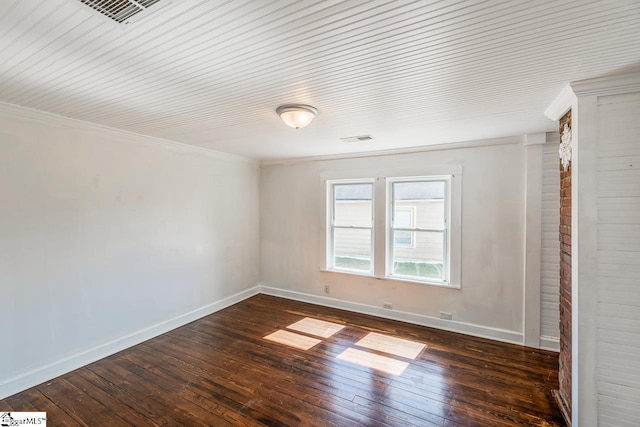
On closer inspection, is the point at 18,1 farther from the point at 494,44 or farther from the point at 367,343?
the point at 367,343

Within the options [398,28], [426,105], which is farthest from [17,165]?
[426,105]

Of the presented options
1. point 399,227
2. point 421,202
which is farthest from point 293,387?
point 421,202

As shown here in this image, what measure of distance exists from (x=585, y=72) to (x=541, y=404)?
8.37ft

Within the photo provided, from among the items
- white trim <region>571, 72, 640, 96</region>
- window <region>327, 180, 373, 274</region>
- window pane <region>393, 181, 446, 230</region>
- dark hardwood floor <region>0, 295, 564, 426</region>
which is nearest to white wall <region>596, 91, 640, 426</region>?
white trim <region>571, 72, 640, 96</region>

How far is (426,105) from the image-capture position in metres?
2.45

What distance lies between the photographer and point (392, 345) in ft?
11.2

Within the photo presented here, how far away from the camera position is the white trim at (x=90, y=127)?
2.52 meters

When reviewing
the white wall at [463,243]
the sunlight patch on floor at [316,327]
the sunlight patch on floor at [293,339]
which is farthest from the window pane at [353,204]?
the sunlight patch on floor at [293,339]

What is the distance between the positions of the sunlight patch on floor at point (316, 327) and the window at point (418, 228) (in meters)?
1.15

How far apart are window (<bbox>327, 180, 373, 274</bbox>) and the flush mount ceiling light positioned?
86.1 inches

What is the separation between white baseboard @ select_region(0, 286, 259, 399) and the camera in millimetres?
2525

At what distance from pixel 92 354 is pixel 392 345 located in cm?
328

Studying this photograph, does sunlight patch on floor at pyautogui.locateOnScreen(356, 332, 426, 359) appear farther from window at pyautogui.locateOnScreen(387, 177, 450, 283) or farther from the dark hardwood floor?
window at pyautogui.locateOnScreen(387, 177, 450, 283)

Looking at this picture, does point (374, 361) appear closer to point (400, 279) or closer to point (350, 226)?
point (400, 279)
